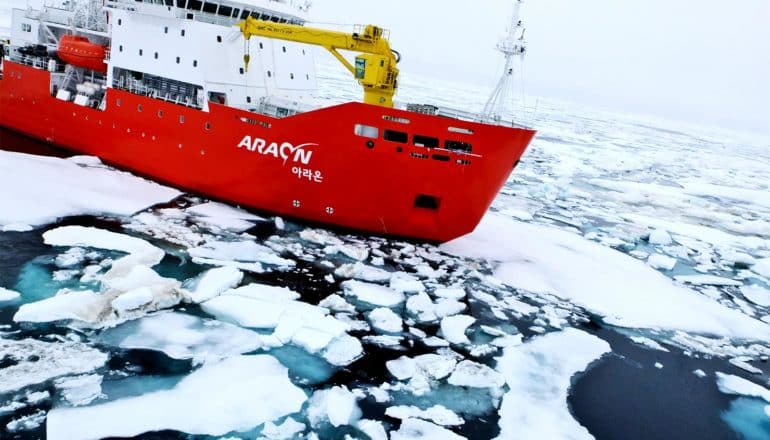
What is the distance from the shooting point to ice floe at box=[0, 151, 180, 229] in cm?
879

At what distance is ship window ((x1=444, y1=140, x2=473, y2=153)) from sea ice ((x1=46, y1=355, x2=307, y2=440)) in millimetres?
4776

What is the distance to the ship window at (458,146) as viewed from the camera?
28.1 ft

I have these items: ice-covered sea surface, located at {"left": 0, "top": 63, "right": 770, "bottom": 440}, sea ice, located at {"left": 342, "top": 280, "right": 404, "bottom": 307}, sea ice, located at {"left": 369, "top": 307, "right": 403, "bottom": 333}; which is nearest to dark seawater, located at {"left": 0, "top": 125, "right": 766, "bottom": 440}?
ice-covered sea surface, located at {"left": 0, "top": 63, "right": 770, "bottom": 440}

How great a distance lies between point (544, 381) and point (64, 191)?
934 cm

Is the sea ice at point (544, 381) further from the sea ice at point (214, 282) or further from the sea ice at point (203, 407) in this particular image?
the sea ice at point (214, 282)

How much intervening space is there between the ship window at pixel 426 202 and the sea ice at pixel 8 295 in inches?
235

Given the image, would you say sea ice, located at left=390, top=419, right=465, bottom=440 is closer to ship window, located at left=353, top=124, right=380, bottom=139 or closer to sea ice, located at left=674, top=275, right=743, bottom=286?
ship window, located at left=353, top=124, right=380, bottom=139

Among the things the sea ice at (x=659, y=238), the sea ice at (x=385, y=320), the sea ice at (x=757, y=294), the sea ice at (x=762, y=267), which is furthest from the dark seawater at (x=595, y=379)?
the sea ice at (x=659, y=238)

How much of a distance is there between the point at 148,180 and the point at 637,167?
959 inches

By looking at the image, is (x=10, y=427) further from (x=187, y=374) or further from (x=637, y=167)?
(x=637, y=167)

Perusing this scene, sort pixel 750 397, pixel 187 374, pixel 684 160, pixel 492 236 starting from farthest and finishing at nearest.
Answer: pixel 684 160, pixel 492 236, pixel 750 397, pixel 187 374

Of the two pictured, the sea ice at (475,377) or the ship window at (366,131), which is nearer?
the sea ice at (475,377)

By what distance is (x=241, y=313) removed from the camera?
6.41 metres

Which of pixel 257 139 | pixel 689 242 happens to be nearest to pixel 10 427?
pixel 257 139
